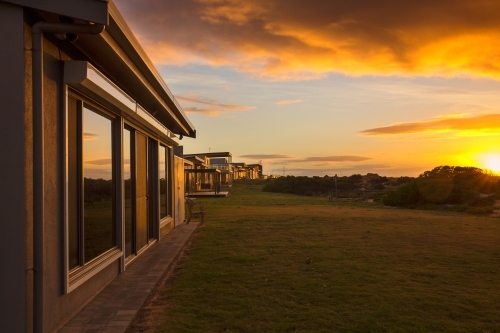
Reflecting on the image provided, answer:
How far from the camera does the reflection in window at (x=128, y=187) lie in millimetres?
8250

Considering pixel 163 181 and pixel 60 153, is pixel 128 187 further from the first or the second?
pixel 163 181

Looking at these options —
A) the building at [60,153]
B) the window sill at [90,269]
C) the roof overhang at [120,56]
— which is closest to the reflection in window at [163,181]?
the roof overhang at [120,56]

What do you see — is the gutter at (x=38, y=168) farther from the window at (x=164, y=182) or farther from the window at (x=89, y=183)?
the window at (x=164, y=182)

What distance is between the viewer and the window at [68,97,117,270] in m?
5.46

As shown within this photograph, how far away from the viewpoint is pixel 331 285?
22.1 feet

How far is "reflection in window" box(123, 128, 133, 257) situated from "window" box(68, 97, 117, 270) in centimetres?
90

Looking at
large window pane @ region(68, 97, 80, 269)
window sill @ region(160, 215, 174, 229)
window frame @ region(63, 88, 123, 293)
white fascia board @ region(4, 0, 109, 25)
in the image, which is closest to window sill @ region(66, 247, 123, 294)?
window frame @ region(63, 88, 123, 293)

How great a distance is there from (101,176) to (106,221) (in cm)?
71

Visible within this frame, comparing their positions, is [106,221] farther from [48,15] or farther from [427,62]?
[427,62]

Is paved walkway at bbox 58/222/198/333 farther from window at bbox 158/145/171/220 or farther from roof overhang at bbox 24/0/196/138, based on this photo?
roof overhang at bbox 24/0/196/138

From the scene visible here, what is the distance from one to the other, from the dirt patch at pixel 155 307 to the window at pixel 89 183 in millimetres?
899

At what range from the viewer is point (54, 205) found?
4.75 meters

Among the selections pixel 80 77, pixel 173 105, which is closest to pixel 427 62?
pixel 173 105

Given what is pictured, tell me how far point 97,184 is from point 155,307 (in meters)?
1.83
